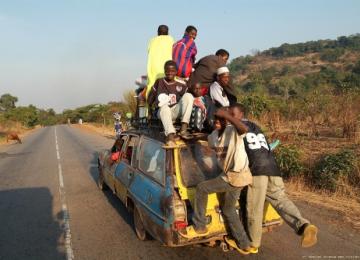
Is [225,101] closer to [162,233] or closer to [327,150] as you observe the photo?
[162,233]

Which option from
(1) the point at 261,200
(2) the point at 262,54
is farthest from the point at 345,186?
(2) the point at 262,54

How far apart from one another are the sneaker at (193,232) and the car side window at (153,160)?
2.22ft

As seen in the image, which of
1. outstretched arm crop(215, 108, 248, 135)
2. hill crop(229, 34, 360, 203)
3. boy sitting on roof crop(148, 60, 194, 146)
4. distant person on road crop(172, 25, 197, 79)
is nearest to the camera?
outstretched arm crop(215, 108, 248, 135)

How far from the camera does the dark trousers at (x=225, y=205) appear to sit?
4.18 meters

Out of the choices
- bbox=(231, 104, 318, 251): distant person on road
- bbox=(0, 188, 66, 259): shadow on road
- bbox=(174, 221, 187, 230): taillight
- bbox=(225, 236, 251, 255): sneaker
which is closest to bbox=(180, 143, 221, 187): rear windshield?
bbox=(174, 221, 187, 230): taillight

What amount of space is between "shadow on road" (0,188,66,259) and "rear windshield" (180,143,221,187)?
2.03 m

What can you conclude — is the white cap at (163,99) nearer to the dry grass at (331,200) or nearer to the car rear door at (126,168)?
the car rear door at (126,168)

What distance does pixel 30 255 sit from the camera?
518 centimetres

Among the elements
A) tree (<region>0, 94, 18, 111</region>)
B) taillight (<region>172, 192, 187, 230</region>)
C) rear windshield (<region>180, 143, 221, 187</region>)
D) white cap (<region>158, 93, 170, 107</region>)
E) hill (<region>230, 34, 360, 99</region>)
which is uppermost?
hill (<region>230, 34, 360, 99</region>)

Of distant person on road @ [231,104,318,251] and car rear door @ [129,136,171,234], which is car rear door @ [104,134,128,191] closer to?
car rear door @ [129,136,171,234]

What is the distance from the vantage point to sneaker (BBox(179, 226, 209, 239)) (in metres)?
4.18

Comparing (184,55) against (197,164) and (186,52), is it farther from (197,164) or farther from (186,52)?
(197,164)

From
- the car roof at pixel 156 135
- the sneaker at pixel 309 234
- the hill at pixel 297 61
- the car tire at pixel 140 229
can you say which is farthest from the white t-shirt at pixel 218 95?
the hill at pixel 297 61

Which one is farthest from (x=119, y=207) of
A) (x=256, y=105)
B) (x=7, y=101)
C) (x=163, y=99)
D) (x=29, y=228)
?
(x=7, y=101)
